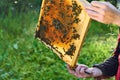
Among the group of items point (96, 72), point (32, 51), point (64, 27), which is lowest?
point (32, 51)

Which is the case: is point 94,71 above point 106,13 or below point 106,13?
below

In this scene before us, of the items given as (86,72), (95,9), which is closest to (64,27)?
(86,72)

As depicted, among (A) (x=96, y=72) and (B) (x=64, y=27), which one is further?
(B) (x=64, y=27)

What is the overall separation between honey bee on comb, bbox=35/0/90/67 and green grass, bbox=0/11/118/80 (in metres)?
2.02

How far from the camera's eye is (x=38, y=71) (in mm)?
4633

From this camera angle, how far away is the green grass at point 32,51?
4.58 m

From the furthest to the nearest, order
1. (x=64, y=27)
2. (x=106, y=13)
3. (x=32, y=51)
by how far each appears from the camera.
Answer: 1. (x=32, y=51)
2. (x=64, y=27)
3. (x=106, y=13)

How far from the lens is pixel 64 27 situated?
2.35 meters

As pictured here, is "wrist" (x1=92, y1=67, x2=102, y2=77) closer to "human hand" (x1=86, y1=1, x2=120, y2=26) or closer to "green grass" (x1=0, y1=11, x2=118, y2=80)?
"human hand" (x1=86, y1=1, x2=120, y2=26)

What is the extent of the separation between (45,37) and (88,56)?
264cm

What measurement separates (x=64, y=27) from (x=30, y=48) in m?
2.77

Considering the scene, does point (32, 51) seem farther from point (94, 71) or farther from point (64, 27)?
point (94, 71)

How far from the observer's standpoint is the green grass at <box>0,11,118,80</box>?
458cm

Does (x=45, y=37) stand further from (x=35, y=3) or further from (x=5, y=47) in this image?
(x=35, y=3)
